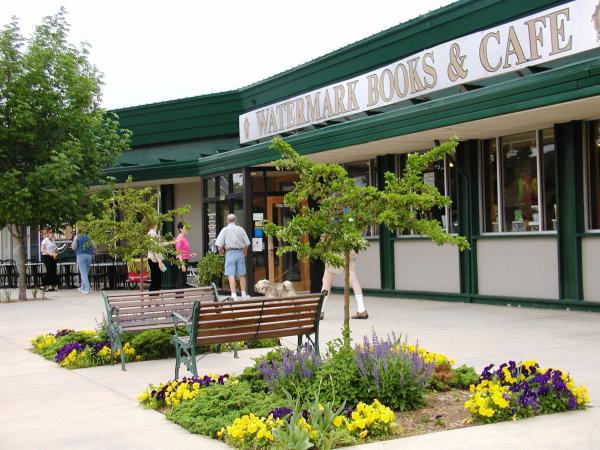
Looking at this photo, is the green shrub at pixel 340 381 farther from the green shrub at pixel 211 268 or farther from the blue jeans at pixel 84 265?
the blue jeans at pixel 84 265

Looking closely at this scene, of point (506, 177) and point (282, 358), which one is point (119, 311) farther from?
point (506, 177)

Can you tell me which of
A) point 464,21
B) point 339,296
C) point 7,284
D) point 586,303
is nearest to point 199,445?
point 586,303

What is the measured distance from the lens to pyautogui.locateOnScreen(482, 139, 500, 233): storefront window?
16219 millimetres

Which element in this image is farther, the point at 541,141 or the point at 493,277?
the point at 493,277

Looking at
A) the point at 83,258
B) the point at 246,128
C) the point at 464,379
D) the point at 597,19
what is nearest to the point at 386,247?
the point at 246,128

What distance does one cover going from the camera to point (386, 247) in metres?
18.9

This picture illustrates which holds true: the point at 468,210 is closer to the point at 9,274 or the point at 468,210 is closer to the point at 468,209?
the point at 468,209

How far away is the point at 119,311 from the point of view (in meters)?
10.5

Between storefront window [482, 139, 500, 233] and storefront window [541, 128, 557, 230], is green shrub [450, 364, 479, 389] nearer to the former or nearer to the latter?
storefront window [541, 128, 557, 230]

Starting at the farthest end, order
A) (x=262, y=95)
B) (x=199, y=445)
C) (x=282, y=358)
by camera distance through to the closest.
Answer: (x=262, y=95) → (x=282, y=358) → (x=199, y=445)

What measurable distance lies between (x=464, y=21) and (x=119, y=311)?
9317mm

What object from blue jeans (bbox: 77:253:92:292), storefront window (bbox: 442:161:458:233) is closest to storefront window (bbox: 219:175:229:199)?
blue jeans (bbox: 77:253:92:292)

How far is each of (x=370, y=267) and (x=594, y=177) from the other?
651cm

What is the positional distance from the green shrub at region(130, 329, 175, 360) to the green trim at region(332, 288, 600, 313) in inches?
264
